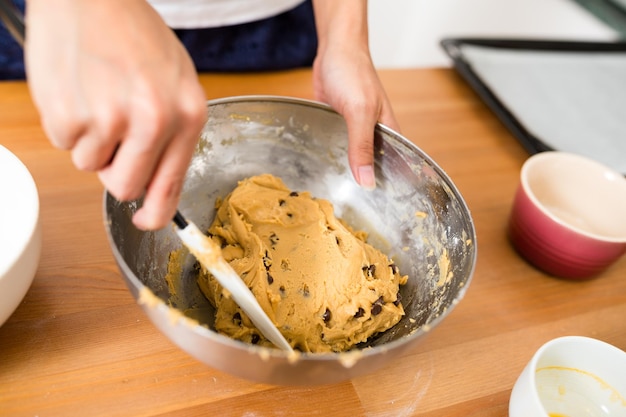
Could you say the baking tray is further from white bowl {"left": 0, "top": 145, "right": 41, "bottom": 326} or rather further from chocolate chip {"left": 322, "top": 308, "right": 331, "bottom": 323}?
white bowl {"left": 0, "top": 145, "right": 41, "bottom": 326}

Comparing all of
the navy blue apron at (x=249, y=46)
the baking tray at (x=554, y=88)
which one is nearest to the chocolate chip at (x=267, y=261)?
the navy blue apron at (x=249, y=46)

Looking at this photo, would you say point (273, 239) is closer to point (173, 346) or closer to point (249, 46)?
point (173, 346)

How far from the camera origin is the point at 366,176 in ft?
2.63

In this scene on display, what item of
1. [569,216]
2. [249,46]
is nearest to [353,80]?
[249,46]

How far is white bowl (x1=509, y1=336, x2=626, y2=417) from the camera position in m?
0.65

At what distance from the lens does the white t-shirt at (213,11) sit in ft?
3.35

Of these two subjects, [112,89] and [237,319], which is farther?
[237,319]

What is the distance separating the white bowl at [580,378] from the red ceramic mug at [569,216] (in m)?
0.22

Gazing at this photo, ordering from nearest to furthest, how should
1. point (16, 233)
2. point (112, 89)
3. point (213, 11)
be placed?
point (112, 89), point (16, 233), point (213, 11)

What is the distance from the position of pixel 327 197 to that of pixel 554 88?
81 cm

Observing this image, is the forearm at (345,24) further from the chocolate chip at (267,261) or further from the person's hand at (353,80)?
the chocolate chip at (267,261)

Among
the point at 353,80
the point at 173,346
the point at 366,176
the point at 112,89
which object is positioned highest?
the point at 112,89

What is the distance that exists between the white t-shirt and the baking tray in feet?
1.63

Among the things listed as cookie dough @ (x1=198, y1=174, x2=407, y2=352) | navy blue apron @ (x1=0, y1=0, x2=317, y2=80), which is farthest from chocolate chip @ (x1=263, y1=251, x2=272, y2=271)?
→ navy blue apron @ (x1=0, y1=0, x2=317, y2=80)
